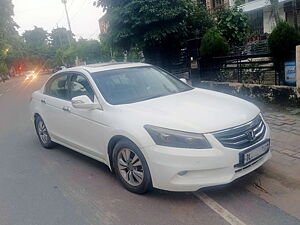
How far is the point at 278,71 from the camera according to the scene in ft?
24.4

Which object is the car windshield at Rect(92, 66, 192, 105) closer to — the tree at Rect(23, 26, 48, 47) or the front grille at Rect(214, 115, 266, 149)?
the front grille at Rect(214, 115, 266, 149)

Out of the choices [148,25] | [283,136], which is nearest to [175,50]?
[148,25]

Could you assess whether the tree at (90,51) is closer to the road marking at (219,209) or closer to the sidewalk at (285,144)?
the sidewalk at (285,144)

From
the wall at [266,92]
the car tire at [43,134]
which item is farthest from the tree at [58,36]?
the car tire at [43,134]

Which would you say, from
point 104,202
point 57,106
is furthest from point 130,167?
point 57,106

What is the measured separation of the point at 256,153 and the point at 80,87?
8.92 ft

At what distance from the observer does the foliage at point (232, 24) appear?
1321 cm

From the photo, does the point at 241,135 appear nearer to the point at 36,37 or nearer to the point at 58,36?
the point at 58,36

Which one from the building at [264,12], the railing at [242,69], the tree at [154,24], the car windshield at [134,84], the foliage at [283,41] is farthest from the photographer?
the building at [264,12]

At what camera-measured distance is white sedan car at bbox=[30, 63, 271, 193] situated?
3.54 metres

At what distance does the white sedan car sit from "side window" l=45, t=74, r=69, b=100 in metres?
0.09

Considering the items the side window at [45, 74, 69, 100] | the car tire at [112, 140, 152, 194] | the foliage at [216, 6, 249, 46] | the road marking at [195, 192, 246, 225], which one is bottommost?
the road marking at [195, 192, 246, 225]

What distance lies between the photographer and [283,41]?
283 inches

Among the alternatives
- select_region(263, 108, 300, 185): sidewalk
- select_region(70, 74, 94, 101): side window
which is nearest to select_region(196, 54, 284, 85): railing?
select_region(263, 108, 300, 185): sidewalk
